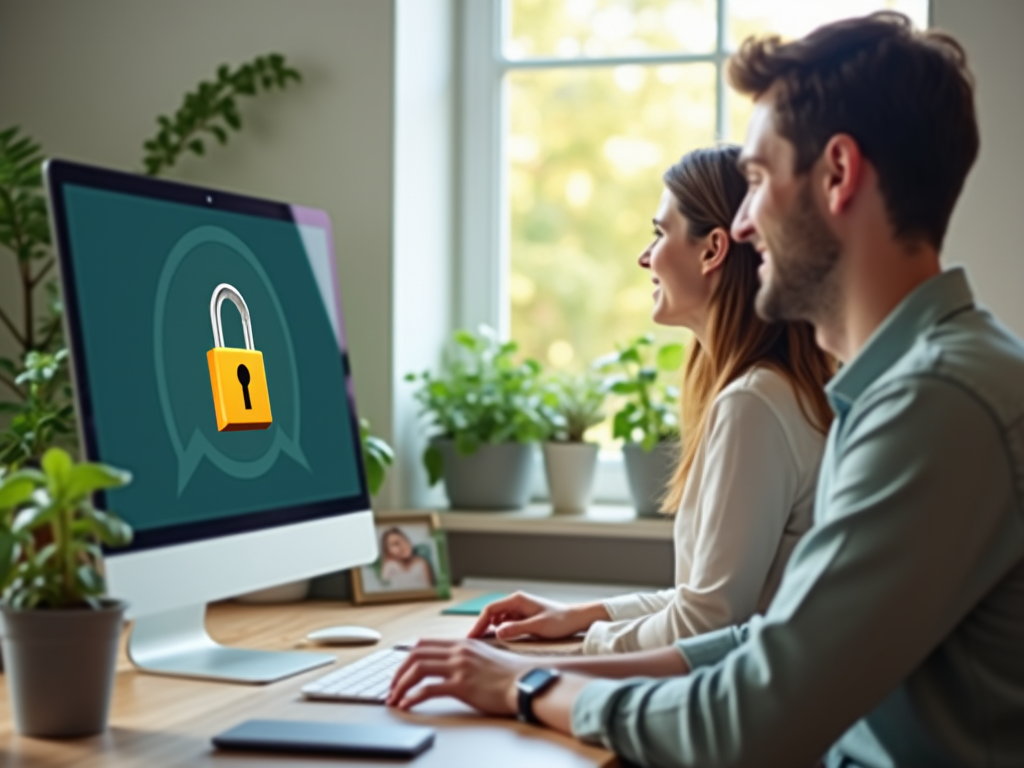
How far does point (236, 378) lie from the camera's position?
66.1 inches

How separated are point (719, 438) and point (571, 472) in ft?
3.30

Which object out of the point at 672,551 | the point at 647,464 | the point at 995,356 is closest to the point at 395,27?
the point at 647,464

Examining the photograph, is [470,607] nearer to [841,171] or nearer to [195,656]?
[195,656]

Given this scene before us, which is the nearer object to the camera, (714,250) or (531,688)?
(531,688)

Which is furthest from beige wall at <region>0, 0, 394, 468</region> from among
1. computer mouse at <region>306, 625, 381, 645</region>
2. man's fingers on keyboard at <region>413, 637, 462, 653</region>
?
man's fingers on keyboard at <region>413, 637, 462, 653</region>

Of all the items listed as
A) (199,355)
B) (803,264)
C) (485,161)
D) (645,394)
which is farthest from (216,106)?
(803,264)

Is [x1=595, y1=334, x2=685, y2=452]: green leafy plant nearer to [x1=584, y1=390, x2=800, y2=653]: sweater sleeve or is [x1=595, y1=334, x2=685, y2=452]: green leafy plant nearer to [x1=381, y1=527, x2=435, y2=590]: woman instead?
[x1=381, y1=527, x2=435, y2=590]: woman

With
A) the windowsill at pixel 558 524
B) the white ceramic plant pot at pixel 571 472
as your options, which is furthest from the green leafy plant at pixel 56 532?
the white ceramic plant pot at pixel 571 472

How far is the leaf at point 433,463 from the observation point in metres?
2.62

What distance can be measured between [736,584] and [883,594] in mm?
494

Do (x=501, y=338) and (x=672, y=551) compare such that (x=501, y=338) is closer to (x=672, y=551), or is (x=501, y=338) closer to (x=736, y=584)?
(x=672, y=551)

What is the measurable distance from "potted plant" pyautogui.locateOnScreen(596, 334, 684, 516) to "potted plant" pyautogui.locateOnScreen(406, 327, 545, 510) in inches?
6.7

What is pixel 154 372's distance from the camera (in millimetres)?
1549

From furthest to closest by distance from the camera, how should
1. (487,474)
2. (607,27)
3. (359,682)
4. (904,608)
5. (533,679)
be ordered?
(607,27), (487,474), (359,682), (533,679), (904,608)
